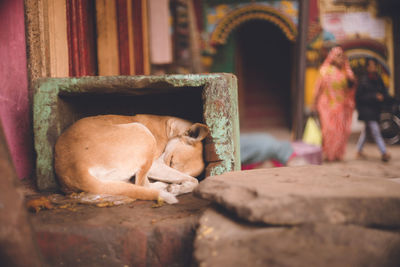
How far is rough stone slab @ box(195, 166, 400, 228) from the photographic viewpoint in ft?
4.52

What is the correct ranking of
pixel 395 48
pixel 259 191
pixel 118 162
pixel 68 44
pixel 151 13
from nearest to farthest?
pixel 259 191
pixel 118 162
pixel 68 44
pixel 151 13
pixel 395 48

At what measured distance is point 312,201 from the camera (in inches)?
54.9

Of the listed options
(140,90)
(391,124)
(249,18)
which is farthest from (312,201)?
(249,18)

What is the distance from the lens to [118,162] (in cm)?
215

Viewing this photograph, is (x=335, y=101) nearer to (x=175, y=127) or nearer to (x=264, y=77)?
(x=175, y=127)

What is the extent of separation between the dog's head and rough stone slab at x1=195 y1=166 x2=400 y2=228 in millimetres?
789

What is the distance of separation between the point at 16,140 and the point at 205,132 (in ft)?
4.67

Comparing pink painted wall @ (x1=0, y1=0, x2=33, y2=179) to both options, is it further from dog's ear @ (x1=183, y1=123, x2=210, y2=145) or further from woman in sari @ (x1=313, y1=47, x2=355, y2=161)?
woman in sari @ (x1=313, y1=47, x2=355, y2=161)

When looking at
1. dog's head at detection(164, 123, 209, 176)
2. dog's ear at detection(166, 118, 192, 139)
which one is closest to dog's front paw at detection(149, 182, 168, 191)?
dog's head at detection(164, 123, 209, 176)

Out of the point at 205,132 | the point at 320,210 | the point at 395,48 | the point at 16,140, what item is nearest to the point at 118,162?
the point at 205,132

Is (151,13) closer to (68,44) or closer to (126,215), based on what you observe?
(68,44)

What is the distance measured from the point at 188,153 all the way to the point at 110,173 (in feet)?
2.09

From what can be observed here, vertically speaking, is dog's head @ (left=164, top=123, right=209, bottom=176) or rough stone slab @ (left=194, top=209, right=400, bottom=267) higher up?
dog's head @ (left=164, top=123, right=209, bottom=176)

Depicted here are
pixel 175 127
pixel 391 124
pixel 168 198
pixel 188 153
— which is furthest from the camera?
pixel 391 124
